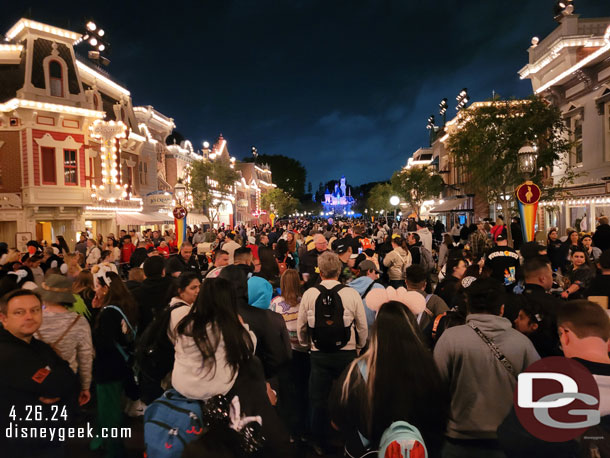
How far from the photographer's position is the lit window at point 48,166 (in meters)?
21.1

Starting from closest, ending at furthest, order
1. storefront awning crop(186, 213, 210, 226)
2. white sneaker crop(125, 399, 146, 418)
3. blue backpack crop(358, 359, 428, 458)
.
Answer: blue backpack crop(358, 359, 428, 458)
white sneaker crop(125, 399, 146, 418)
storefront awning crop(186, 213, 210, 226)

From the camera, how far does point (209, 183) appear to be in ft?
143

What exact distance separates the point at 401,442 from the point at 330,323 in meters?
2.17

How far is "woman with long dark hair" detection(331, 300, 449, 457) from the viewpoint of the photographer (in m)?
2.54

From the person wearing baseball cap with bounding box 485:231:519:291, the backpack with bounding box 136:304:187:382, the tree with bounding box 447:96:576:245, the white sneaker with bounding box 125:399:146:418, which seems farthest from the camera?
the tree with bounding box 447:96:576:245

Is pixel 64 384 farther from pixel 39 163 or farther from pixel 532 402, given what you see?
pixel 39 163

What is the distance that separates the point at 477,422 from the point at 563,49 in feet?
77.9

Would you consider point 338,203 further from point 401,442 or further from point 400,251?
point 401,442

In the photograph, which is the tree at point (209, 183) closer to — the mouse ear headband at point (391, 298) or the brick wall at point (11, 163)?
the brick wall at point (11, 163)

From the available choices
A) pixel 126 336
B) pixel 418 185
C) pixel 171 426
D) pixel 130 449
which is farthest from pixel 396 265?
pixel 418 185

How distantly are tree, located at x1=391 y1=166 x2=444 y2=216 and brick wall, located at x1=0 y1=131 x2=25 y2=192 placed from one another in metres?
37.3

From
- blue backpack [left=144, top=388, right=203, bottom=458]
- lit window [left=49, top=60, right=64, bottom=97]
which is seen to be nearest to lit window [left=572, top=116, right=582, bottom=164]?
blue backpack [left=144, top=388, right=203, bottom=458]

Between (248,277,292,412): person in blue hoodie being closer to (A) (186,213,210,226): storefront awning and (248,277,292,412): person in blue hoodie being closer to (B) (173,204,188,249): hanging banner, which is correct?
(B) (173,204,188,249): hanging banner

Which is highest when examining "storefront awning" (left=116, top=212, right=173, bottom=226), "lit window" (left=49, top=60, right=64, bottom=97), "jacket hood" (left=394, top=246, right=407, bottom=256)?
"lit window" (left=49, top=60, right=64, bottom=97)
